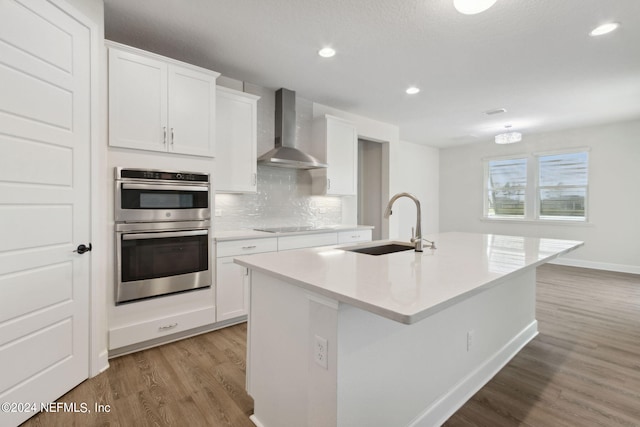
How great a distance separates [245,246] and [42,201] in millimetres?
1563

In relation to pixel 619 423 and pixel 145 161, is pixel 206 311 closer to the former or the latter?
pixel 145 161

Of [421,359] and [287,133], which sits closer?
[421,359]

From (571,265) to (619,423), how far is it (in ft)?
17.1

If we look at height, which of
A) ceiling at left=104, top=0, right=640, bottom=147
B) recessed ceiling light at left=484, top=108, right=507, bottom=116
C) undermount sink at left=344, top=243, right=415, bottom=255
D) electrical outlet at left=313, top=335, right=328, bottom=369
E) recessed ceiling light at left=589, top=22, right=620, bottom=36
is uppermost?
recessed ceiling light at left=484, top=108, right=507, bottom=116

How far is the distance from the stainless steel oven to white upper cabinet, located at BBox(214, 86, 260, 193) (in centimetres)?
32

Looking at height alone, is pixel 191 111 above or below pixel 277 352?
above

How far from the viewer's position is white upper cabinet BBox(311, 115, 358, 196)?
13.6 ft

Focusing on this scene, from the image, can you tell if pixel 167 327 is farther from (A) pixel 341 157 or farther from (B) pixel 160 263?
(A) pixel 341 157

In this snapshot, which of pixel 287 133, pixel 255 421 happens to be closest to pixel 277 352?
pixel 255 421

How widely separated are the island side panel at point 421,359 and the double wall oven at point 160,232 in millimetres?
1929

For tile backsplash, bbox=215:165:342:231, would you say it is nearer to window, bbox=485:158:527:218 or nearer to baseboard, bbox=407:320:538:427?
baseboard, bbox=407:320:538:427

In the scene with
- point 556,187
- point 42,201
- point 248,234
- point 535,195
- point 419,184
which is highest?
point 419,184

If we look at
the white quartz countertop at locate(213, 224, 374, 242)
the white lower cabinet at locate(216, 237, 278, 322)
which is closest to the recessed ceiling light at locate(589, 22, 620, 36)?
the white quartz countertop at locate(213, 224, 374, 242)

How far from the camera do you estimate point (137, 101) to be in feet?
8.02
